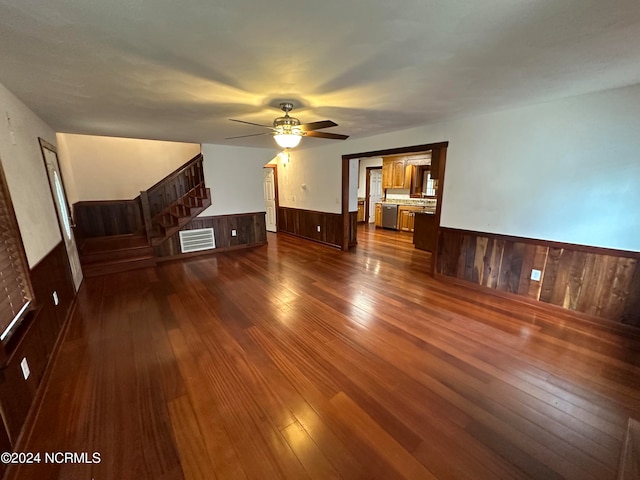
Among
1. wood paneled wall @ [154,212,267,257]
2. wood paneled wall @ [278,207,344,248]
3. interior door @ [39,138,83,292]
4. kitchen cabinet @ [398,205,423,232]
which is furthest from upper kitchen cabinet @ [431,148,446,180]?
interior door @ [39,138,83,292]

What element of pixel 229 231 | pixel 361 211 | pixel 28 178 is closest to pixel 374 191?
pixel 361 211

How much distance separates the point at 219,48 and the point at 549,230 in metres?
3.66

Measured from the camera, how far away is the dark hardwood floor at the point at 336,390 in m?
1.40

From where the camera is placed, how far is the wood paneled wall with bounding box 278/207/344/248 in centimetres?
588

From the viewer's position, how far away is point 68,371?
2082 millimetres

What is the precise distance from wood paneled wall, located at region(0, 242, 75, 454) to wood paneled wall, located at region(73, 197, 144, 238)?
10.1 feet

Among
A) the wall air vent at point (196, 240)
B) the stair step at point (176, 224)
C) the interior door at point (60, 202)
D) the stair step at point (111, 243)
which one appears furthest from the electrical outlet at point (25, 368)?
the wall air vent at point (196, 240)

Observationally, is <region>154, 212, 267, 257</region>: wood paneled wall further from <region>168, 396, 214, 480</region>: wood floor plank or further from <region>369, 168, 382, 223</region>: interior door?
<region>369, 168, 382, 223</region>: interior door

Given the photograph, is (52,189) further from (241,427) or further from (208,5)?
(241,427)

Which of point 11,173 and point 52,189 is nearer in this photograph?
point 11,173

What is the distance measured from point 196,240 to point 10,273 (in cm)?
363

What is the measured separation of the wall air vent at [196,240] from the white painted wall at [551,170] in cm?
439

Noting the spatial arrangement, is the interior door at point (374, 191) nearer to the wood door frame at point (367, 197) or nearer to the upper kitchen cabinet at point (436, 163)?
the wood door frame at point (367, 197)

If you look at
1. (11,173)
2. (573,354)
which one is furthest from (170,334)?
(573,354)
